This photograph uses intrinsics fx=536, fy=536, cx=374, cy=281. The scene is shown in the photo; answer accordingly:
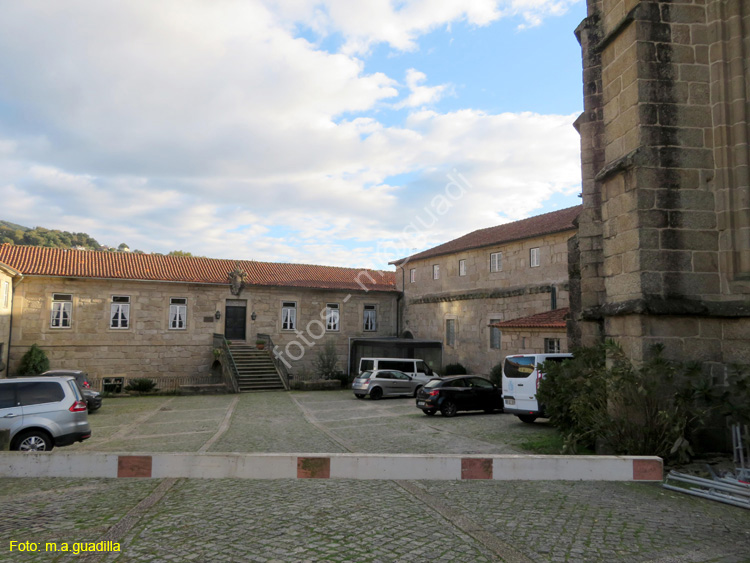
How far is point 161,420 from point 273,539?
12077mm

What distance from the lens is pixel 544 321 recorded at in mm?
20312

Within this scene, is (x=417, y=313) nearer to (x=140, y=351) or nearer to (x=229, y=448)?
(x=140, y=351)

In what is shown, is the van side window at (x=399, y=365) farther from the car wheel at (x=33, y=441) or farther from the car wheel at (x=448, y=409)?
the car wheel at (x=33, y=441)

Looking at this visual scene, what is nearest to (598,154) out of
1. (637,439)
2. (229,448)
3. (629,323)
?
(629,323)

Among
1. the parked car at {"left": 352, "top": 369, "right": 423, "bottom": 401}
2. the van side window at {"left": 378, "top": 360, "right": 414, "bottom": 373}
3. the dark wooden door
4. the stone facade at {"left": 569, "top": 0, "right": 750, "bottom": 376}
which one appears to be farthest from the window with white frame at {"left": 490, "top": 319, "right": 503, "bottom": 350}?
the stone facade at {"left": 569, "top": 0, "right": 750, "bottom": 376}

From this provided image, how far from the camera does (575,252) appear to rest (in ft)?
40.4

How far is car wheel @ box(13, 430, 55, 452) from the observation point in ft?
30.1

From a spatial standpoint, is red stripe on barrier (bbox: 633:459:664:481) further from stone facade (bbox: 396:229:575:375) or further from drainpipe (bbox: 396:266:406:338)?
drainpipe (bbox: 396:266:406:338)

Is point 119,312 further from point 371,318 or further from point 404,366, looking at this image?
point 404,366

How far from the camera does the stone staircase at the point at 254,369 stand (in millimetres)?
25047

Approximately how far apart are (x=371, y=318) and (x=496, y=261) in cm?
963

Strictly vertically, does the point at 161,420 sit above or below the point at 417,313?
below

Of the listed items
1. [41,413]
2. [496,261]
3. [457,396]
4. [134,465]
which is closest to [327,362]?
[496,261]

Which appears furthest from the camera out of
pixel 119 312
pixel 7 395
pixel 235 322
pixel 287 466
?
pixel 235 322
